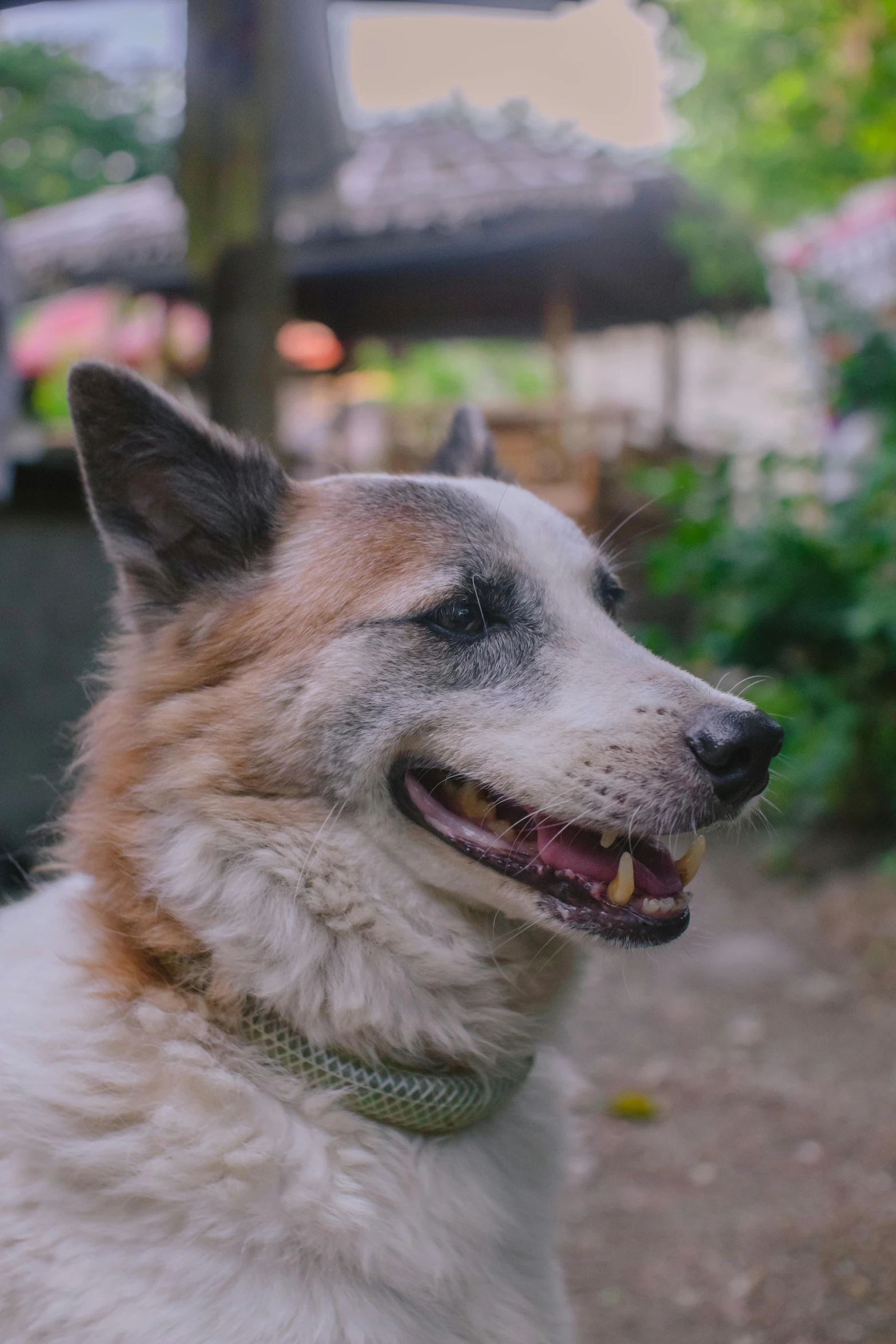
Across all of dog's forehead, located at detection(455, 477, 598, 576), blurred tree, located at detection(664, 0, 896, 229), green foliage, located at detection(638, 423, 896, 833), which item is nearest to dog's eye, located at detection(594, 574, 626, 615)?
dog's forehead, located at detection(455, 477, 598, 576)

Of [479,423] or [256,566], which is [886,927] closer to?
[479,423]

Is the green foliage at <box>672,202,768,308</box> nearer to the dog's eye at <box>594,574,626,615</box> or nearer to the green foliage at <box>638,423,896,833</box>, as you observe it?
the green foliage at <box>638,423,896,833</box>

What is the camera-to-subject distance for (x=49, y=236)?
11.2 metres

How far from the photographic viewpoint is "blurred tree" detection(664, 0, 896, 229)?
22.3 ft

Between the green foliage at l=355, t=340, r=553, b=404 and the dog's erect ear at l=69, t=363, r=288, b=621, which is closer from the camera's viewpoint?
the dog's erect ear at l=69, t=363, r=288, b=621

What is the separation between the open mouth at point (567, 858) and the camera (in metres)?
1.70

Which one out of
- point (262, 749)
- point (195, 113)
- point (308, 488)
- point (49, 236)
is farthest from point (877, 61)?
point (49, 236)

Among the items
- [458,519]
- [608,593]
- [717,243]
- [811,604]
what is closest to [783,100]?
[717,243]

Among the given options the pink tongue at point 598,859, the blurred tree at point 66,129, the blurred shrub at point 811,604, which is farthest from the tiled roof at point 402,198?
the pink tongue at point 598,859

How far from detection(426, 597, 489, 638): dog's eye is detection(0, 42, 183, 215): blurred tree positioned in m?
17.9

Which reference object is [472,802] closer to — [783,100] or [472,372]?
[783,100]

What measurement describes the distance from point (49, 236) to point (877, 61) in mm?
8393

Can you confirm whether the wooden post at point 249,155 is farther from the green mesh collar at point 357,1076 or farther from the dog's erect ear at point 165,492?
the green mesh collar at point 357,1076

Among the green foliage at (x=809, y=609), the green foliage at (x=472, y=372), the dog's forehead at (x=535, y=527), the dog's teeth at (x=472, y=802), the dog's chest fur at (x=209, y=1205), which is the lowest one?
the green foliage at (x=472, y=372)
